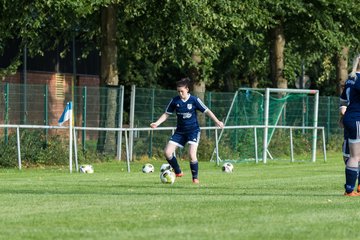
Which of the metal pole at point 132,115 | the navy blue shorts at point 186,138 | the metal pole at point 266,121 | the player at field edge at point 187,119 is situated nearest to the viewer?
the player at field edge at point 187,119

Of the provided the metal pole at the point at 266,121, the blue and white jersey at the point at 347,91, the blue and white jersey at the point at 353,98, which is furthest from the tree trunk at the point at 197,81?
the blue and white jersey at the point at 353,98

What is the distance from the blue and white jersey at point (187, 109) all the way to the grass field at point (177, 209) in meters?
1.12

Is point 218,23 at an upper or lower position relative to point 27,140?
upper

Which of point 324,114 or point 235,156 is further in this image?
point 324,114

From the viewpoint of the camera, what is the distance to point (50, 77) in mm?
50562

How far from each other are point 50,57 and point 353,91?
3540 cm

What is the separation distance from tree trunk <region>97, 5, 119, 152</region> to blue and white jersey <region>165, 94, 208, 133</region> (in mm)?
11850

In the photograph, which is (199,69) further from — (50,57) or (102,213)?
(102,213)

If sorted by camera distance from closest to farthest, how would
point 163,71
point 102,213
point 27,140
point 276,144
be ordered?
point 102,213
point 27,140
point 276,144
point 163,71

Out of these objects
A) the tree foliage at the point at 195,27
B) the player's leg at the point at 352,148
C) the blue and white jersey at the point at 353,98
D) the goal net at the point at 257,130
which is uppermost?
the tree foliage at the point at 195,27

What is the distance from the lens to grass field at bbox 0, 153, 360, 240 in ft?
36.0

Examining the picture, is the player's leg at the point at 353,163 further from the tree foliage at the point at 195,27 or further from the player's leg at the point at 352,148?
the tree foliage at the point at 195,27

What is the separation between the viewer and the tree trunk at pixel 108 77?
32906 millimetres

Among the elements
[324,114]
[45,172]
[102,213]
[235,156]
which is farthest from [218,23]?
[102,213]
